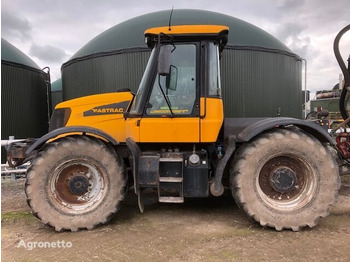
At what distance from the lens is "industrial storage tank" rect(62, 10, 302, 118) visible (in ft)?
40.8

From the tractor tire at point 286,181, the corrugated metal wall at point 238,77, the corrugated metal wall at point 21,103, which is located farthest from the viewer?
the corrugated metal wall at point 21,103

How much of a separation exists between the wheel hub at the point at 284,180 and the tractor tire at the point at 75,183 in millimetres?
2099

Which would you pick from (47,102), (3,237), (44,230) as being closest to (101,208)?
(44,230)

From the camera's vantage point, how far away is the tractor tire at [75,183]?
414 cm

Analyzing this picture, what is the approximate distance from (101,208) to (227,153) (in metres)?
1.91

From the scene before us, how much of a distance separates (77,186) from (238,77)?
9674 mm

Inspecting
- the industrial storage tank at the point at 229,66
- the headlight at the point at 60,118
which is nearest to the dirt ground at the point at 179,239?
the headlight at the point at 60,118

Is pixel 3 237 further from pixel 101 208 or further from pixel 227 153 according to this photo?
pixel 227 153

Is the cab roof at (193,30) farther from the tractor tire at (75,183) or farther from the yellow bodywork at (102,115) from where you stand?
the tractor tire at (75,183)

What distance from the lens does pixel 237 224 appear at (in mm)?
4285

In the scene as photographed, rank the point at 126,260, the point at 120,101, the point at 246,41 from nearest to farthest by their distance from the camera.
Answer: the point at 126,260 < the point at 120,101 < the point at 246,41

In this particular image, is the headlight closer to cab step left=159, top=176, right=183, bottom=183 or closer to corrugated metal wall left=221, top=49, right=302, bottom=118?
cab step left=159, top=176, right=183, bottom=183

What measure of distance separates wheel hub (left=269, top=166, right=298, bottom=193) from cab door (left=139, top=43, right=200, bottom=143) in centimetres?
120

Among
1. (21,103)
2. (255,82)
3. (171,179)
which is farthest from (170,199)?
(21,103)
